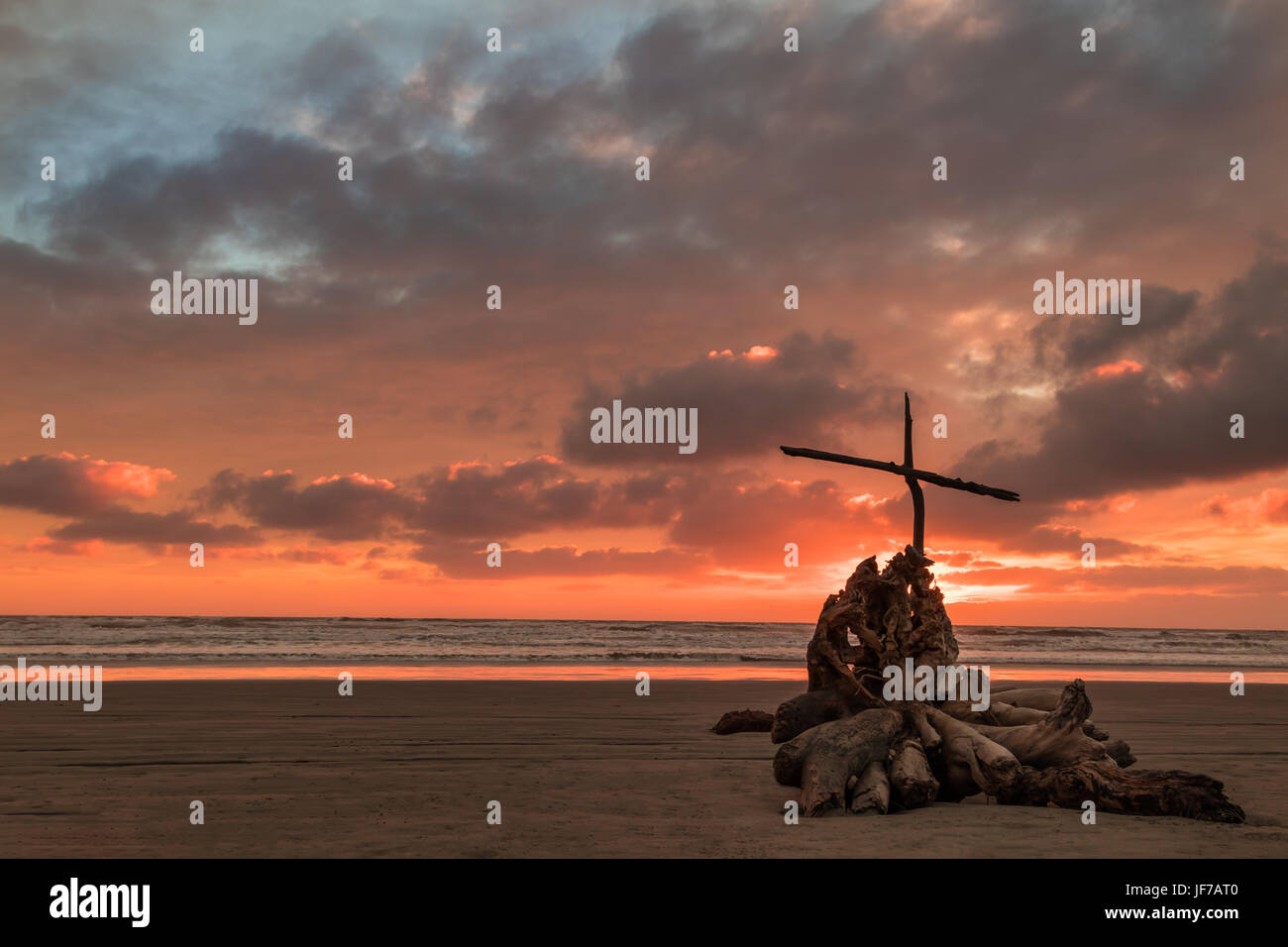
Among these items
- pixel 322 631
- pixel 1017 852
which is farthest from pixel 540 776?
pixel 322 631

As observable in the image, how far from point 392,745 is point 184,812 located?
5.10 metres

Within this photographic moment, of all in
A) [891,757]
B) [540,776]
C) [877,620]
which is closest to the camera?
[891,757]

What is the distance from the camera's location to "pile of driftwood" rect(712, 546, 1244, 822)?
31.6 feet

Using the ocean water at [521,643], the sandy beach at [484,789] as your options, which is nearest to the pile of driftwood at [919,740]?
the sandy beach at [484,789]

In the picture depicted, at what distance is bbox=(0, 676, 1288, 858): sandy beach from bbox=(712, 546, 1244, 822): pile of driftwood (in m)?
0.32

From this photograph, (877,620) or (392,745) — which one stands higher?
(877,620)

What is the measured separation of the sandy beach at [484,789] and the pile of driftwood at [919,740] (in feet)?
1.05

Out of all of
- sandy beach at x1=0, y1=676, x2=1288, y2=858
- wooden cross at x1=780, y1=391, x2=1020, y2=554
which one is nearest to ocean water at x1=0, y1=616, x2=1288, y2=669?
sandy beach at x1=0, y1=676, x2=1288, y2=858

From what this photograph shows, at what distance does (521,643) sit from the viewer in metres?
61.9

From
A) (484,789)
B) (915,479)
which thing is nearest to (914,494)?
(915,479)

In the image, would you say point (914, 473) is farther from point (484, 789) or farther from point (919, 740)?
point (484, 789)

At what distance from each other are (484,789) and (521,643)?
5217 centimetres
